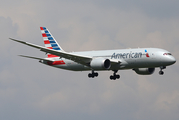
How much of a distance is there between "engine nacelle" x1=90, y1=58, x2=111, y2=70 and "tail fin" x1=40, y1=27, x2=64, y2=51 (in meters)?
15.3

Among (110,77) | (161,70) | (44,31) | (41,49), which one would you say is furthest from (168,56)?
(44,31)

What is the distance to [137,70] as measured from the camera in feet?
308

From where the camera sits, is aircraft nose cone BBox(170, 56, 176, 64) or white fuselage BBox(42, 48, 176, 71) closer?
aircraft nose cone BBox(170, 56, 176, 64)

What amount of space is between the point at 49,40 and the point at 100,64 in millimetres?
19497

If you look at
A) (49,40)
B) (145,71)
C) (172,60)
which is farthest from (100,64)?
(49,40)

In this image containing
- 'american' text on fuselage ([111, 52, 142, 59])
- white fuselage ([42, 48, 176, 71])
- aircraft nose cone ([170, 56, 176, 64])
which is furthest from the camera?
'american' text on fuselage ([111, 52, 142, 59])

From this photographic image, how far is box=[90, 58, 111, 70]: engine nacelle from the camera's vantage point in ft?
269

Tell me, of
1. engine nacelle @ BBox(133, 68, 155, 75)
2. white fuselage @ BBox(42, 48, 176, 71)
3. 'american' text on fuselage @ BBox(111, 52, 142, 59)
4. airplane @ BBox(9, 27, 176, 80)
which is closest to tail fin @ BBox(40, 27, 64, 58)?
airplane @ BBox(9, 27, 176, 80)

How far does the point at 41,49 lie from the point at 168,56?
22847mm

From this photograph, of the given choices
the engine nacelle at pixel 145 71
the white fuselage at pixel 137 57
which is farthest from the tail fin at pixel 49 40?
the engine nacelle at pixel 145 71

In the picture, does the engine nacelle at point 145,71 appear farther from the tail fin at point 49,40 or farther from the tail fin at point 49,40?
the tail fin at point 49,40

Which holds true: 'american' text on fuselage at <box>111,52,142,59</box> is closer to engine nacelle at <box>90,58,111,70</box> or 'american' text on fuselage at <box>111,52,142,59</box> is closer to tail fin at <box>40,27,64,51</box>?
engine nacelle at <box>90,58,111,70</box>

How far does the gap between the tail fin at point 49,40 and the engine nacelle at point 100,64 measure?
15.3 m

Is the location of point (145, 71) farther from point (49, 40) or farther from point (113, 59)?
point (49, 40)
